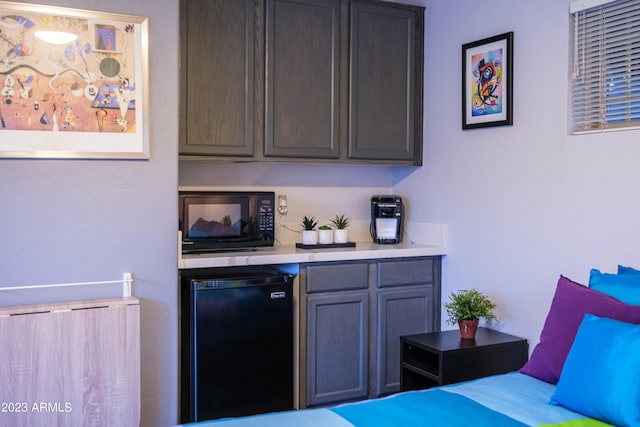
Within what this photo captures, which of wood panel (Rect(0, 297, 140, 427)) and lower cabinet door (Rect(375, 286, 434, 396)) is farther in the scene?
lower cabinet door (Rect(375, 286, 434, 396))

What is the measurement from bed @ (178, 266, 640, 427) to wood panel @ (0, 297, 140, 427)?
0.92 m

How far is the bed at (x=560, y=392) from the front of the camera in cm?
191

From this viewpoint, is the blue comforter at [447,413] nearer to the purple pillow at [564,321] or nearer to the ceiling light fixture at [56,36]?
the purple pillow at [564,321]

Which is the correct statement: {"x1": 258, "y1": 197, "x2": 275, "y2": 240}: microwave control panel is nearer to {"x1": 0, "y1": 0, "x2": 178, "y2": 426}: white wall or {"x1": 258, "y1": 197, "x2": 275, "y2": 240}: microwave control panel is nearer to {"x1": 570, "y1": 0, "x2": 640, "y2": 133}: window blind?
{"x1": 0, "y1": 0, "x2": 178, "y2": 426}: white wall

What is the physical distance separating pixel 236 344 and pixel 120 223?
84 centimetres

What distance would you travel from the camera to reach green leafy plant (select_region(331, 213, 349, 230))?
12.8ft

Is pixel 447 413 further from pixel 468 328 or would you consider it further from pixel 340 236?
pixel 340 236

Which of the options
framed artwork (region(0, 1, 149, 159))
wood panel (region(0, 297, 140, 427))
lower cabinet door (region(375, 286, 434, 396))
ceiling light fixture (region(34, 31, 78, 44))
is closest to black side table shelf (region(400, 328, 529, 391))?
lower cabinet door (region(375, 286, 434, 396))

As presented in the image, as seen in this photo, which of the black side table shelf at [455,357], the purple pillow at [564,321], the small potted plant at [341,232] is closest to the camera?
the purple pillow at [564,321]

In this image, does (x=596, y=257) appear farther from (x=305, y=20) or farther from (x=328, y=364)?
(x=305, y=20)

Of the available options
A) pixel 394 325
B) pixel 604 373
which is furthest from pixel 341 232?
pixel 604 373

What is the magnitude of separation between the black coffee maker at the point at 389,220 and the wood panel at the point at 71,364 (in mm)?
1789

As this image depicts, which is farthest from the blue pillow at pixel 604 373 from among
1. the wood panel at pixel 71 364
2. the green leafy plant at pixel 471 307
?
the wood panel at pixel 71 364

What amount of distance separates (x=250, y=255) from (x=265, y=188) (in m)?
0.67
